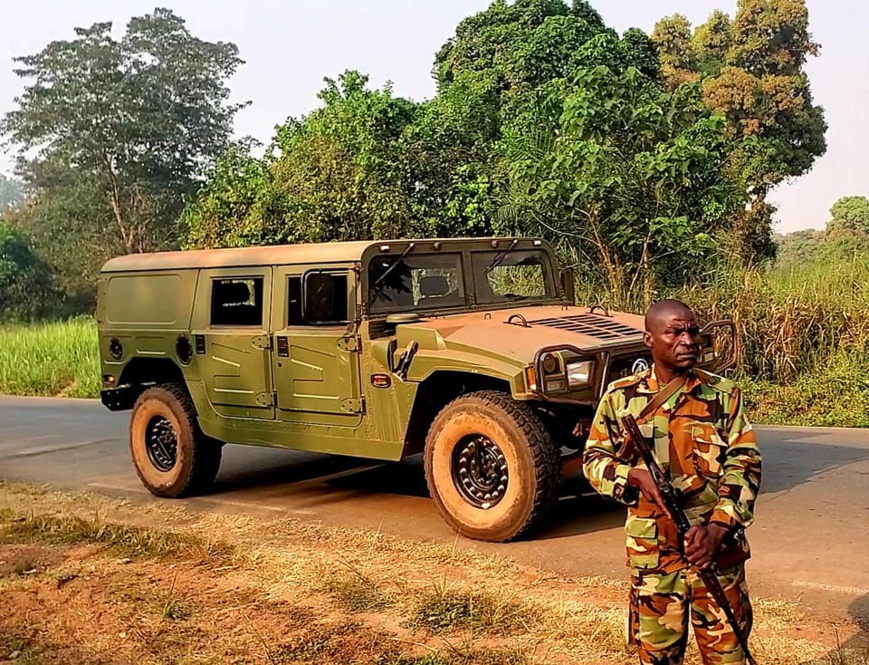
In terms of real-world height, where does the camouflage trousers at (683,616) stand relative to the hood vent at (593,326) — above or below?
below

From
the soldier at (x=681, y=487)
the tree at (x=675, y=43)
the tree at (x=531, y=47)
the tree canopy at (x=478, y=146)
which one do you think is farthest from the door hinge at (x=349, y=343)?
the tree at (x=675, y=43)

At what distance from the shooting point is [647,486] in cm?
319

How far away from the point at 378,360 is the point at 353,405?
0.38 metres

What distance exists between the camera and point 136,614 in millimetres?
5262

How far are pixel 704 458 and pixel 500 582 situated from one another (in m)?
2.43

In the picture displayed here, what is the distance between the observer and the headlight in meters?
6.16

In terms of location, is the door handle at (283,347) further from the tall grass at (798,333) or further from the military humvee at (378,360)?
the tall grass at (798,333)

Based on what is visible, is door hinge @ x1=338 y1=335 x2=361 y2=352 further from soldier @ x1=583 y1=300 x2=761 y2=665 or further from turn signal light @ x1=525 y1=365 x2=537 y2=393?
soldier @ x1=583 y1=300 x2=761 y2=665

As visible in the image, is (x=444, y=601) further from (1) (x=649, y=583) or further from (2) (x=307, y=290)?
(2) (x=307, y=290)

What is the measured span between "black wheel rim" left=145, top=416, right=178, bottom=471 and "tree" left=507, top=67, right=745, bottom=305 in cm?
644

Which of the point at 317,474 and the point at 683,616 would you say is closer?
the point at 683,616

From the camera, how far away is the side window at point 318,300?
720 centimetres

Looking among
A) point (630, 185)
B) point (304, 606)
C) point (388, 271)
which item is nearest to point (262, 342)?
point (388, 271)

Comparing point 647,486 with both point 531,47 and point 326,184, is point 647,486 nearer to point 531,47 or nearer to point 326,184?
point 326,184
